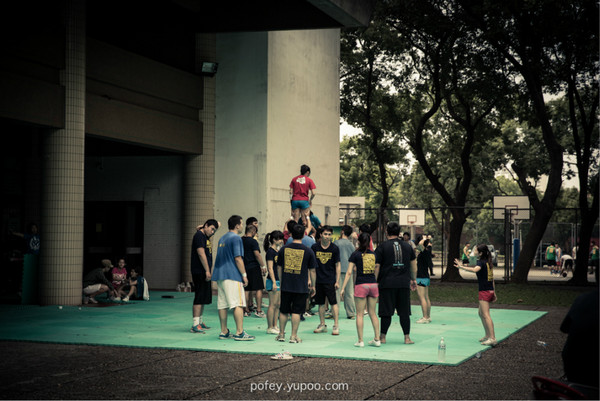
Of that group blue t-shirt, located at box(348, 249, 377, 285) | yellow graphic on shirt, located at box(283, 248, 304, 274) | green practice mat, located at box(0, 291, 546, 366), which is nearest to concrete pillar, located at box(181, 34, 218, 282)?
green practice mat, located at box(0, 291, 546, 366)

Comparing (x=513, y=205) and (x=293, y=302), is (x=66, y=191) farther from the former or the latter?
(x=513, y=205)

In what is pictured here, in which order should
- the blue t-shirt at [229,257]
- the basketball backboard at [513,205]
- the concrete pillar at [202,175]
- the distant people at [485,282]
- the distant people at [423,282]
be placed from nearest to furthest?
the distant people at [485,282] → the blue t-shirt at [229,257] → the distant people at [423,282] → the concrete pillar at [202,175] → the basketball backboard at [513,205]

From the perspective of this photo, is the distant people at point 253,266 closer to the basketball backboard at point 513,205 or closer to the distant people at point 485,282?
the distant people at point 485,282

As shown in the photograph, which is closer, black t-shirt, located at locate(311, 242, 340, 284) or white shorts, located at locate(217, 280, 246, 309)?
white shorts, located at locate(217, 280, 246, 309)

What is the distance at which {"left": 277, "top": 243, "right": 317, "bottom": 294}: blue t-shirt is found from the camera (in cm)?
1159

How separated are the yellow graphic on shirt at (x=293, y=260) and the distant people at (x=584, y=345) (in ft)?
22.7

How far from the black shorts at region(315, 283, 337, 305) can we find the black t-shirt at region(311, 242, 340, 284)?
0.08m

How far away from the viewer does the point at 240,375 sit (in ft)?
29.5

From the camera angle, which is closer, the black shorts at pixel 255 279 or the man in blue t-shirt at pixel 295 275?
the man in blue t-shirt at pixel 295 275

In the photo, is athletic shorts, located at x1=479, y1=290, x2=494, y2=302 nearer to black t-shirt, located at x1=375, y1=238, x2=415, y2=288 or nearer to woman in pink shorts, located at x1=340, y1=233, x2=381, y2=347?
black t-shirt, located at x1=375, y1=238, x2=415, y2=288

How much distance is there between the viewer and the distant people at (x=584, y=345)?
189 inches

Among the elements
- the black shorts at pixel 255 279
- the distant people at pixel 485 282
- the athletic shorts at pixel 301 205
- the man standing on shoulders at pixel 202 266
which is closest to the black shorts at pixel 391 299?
the distant people at pixel 485 282

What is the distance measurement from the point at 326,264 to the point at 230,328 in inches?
85.5

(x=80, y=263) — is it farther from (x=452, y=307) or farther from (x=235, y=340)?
(x=452, y=307)
